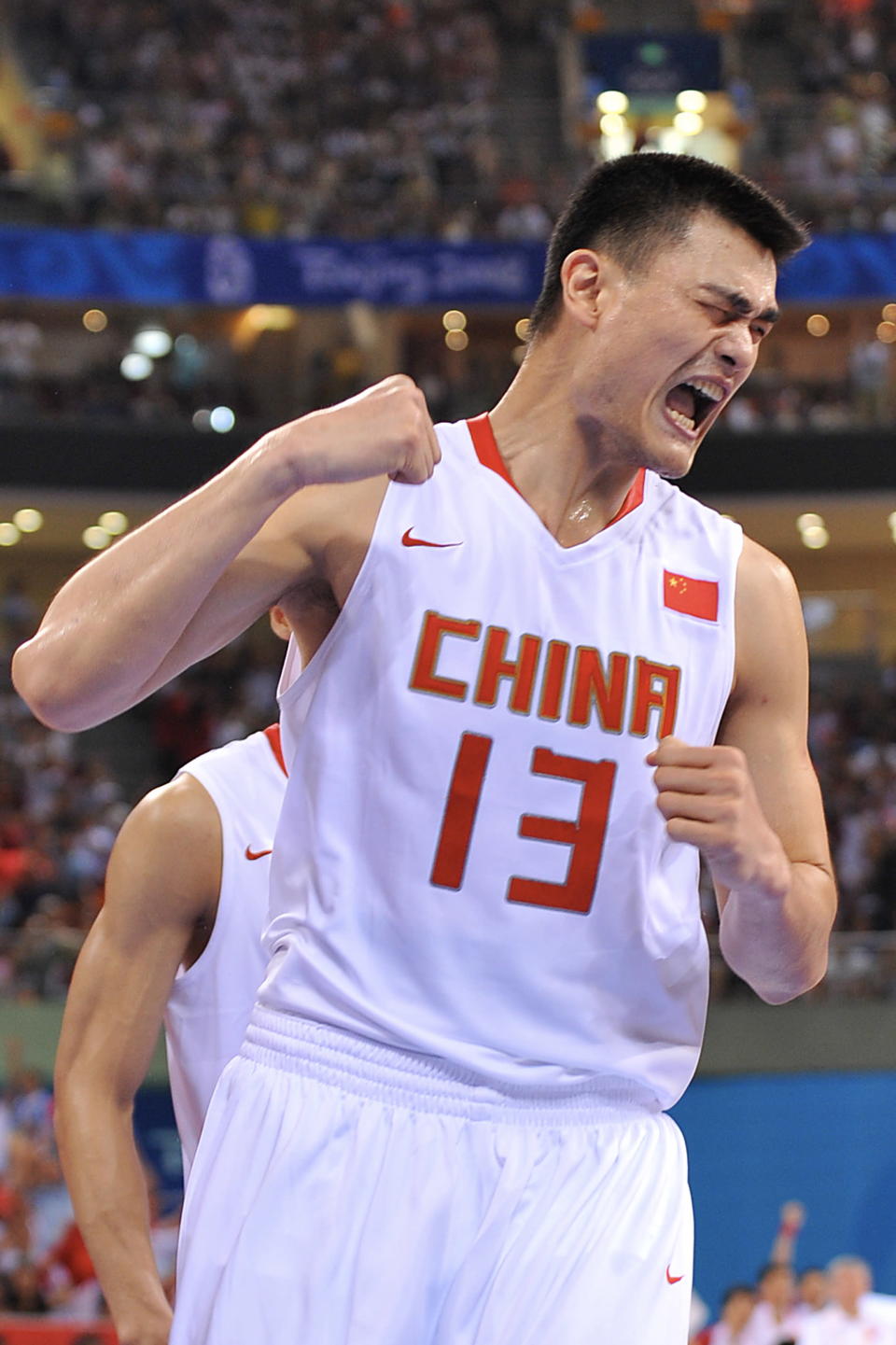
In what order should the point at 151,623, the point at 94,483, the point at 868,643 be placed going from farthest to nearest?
the point at 94,483 < the point at 868,643 < the point at 151,623

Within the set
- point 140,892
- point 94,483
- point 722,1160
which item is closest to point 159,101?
point 94,483

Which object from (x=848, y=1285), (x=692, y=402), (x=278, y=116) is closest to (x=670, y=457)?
(x=692, y=402)

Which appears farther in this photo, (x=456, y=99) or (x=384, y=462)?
(x=456, y=99)

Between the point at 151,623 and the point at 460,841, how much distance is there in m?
0.57

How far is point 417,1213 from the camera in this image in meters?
2.69

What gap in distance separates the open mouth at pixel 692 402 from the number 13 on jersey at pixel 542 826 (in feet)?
1.88

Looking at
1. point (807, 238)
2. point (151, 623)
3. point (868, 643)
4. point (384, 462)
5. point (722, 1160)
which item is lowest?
point (722, 1160)

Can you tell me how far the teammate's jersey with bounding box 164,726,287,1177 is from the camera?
3953 millimetres

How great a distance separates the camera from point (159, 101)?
83.9ft

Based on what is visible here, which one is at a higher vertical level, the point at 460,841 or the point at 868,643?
the point at 868,643

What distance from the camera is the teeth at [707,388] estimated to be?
287 centimetres

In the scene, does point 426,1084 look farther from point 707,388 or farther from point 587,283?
point 587,283

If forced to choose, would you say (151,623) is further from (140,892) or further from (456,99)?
(456,99)

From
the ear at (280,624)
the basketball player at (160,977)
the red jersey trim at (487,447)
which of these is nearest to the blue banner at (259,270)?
the basketball player at (160,977)
